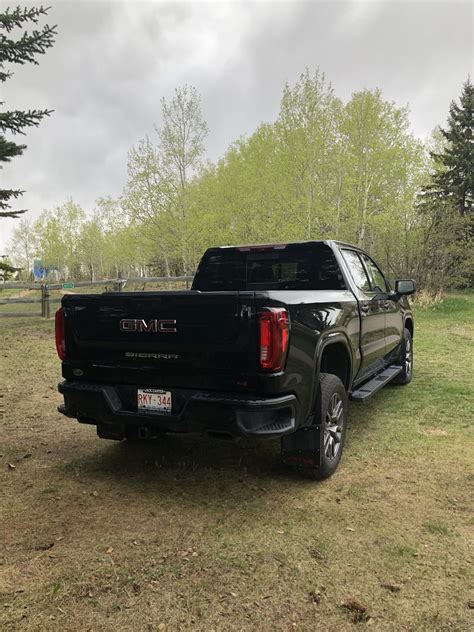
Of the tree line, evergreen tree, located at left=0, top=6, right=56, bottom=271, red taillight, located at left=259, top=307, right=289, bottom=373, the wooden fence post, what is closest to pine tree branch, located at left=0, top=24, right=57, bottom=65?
evergreen tree, located at left=0, top=6, right=56, bottom=271

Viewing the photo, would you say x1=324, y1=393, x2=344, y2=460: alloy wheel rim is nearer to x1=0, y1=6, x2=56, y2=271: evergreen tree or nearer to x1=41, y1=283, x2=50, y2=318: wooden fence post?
x1=0, y1=6, x2=56, y2=271: evergreen tree

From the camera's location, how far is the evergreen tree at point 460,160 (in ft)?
81.5

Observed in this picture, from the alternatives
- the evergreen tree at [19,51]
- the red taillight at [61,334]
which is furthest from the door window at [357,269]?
the evergreen tree at [19,51]

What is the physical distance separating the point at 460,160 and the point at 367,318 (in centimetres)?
2488

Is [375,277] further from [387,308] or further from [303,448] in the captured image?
[303,448]

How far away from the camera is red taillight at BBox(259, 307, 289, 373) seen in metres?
2.80

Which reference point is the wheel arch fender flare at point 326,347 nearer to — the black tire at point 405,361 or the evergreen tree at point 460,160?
the black tire at point 405,361

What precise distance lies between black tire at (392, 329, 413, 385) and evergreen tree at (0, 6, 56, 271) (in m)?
7.53

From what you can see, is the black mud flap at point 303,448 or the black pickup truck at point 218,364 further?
the black mud flap at point 303,448

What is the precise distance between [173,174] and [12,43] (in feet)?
42.0

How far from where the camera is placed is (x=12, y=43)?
8172mm

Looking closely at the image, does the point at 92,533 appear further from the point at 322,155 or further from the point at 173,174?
the point at 173,174

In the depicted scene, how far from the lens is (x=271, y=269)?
469cm

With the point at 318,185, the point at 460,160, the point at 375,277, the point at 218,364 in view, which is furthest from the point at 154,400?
the point at 460,160
